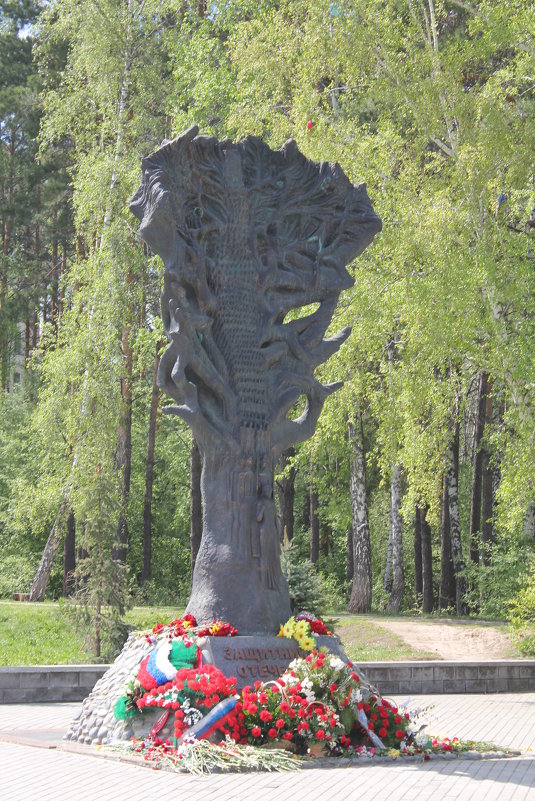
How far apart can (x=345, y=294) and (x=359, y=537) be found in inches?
284

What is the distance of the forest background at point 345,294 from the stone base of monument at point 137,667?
575cm

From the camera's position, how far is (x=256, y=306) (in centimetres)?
1005

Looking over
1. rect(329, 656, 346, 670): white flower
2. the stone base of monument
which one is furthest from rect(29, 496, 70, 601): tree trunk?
rect(329, 656, 346, 670): white flower

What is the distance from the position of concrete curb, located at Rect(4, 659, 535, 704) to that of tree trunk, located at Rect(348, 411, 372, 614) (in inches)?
312

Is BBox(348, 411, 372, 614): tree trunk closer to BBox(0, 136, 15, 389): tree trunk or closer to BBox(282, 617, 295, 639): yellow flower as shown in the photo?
BBox(282, 617, 295, 639): yellow flower

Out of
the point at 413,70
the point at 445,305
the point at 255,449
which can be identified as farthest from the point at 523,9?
the point at 255,449

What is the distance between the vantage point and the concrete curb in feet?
39.4

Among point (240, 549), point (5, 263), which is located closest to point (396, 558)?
point (240, 549)

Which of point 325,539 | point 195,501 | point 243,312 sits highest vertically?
point 243,312

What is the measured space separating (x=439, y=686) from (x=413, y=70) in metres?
10.0

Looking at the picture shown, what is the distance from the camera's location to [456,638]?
676 inches

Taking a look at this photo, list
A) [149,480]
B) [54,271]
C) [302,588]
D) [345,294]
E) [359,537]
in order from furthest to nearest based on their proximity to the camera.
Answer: [54,271], [149,480], [359,537], [345,294], [302,588]

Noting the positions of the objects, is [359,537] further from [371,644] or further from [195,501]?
[371,644]

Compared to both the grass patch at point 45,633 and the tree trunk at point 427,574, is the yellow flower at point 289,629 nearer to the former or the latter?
the grass patch at point 45,633
